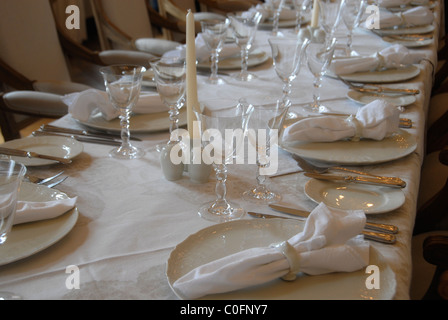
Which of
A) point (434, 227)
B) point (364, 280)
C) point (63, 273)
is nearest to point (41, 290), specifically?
point (63, 273)

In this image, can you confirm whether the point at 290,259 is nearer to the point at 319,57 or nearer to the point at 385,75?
the point at 319,57

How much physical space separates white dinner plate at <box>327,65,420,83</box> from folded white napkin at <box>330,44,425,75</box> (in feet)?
0.05

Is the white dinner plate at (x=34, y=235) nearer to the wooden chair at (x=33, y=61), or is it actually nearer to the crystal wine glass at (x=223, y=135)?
the crystal wine glass at (x=223, y=135)

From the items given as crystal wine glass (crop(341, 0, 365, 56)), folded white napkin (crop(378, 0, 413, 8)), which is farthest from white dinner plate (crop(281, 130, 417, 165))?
folded white napkin (crop(378, 0, 413, 8))

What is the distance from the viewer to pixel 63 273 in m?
0.62

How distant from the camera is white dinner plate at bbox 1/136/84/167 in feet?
3.14

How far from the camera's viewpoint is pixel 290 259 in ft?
1.90

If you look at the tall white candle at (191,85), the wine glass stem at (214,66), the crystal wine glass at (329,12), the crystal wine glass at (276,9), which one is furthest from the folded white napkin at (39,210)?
the crystal wine glass at (276,9)

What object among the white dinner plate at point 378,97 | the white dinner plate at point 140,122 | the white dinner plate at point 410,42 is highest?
the white dinner plate at point 140,122

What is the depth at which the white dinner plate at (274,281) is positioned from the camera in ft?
1.86

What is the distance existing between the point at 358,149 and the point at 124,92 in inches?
19.2

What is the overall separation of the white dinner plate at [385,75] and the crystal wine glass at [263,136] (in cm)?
71
